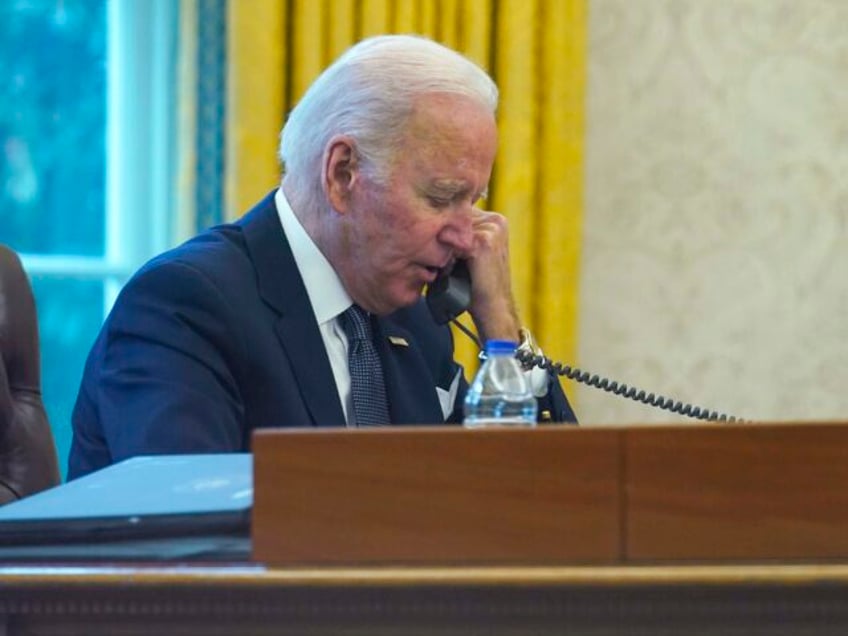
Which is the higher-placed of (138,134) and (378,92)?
(378,92)

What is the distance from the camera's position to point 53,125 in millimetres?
3430

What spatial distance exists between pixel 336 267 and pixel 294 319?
17 cm


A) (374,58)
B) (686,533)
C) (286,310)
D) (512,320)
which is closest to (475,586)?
(686,533)

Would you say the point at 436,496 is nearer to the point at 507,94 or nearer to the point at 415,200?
the point at 415,200

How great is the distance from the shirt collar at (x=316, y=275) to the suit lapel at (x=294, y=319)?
3 centimetres

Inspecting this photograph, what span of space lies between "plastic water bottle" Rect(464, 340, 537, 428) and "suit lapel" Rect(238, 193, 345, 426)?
36 centimetres

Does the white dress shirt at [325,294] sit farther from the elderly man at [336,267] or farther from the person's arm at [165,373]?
the person's arm at [165,373]

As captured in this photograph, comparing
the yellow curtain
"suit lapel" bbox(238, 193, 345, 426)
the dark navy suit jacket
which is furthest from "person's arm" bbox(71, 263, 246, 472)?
the yellow curtain

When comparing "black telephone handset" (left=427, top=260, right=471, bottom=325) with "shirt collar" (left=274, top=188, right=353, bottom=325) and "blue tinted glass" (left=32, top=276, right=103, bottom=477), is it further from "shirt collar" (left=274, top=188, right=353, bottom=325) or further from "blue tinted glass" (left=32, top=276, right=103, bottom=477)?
"blue tinted glass" (left=32, top=276, right=103, bottom=477)

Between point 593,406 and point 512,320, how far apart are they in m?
1.12

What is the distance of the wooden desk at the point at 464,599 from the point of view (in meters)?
1.17

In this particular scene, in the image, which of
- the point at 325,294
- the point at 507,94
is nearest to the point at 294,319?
the point at 325,294

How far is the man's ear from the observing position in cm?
253

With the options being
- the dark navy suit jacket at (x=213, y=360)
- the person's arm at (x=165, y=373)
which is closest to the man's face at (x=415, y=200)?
the dark navy suit jacket at (x=213, y=360)
